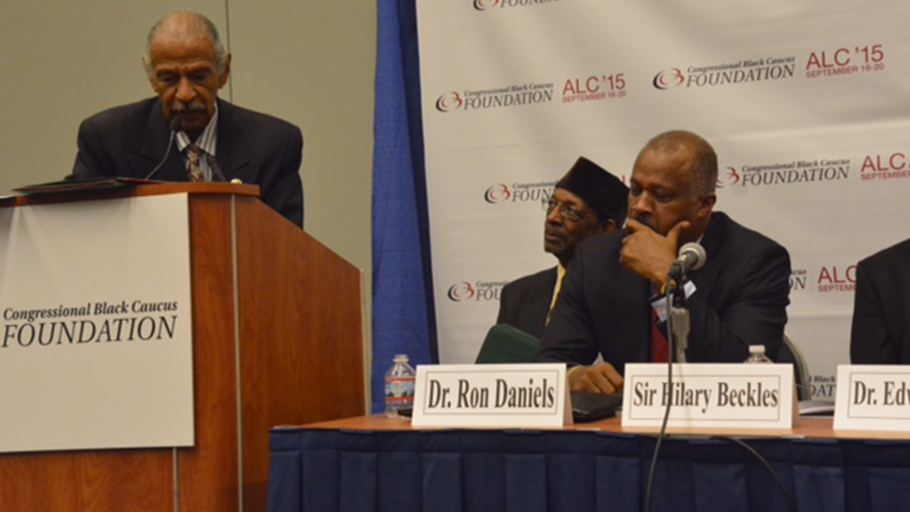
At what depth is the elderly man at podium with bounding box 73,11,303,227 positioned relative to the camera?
3.36 m

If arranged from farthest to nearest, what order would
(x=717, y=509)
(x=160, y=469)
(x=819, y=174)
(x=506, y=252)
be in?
1. (x=506, y=252)
2. (x=819, y=174)
3. (x=160, y=469)
4. (x=717, y=509)

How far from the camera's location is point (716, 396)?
2.19 m

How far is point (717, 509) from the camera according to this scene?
6.72 ft

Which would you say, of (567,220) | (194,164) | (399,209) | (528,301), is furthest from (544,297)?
(194,164)

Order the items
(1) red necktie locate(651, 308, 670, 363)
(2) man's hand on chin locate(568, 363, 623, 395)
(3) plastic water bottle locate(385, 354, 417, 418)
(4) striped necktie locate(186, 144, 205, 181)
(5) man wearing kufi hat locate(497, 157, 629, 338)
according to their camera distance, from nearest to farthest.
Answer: (2) man's hand on chin locate(568, 363, 623, 395) < (3) plastic water bottle locate(385, 354, 417, 418) < (4) striped necktie locate(186, 144, 205, 181) < (1) red necktie locate(651, 308, 670, 363) < (5) man wearing kufi hat locate(497, 157, 629, 338)

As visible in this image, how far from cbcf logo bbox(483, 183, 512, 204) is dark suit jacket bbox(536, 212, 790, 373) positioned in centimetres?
103

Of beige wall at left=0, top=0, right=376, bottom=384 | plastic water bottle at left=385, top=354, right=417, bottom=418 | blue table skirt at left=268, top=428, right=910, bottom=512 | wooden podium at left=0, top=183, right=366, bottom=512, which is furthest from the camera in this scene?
beige wall at left=0, top=0, right=376, bottom=384

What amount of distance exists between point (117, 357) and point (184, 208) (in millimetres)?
344

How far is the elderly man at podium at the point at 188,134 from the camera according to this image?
336 cm

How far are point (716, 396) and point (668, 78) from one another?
2.40 m

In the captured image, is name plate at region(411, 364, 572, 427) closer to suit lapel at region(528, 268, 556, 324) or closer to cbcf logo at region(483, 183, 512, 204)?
suit lapel at region(528, 268, 556, 324)

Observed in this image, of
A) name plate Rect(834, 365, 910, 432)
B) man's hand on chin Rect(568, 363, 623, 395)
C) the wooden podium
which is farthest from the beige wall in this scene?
name plate Rect(834, 365, 910, 432)

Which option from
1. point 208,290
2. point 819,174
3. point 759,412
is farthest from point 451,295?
point 759,412

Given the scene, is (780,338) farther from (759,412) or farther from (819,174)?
(759,412)
